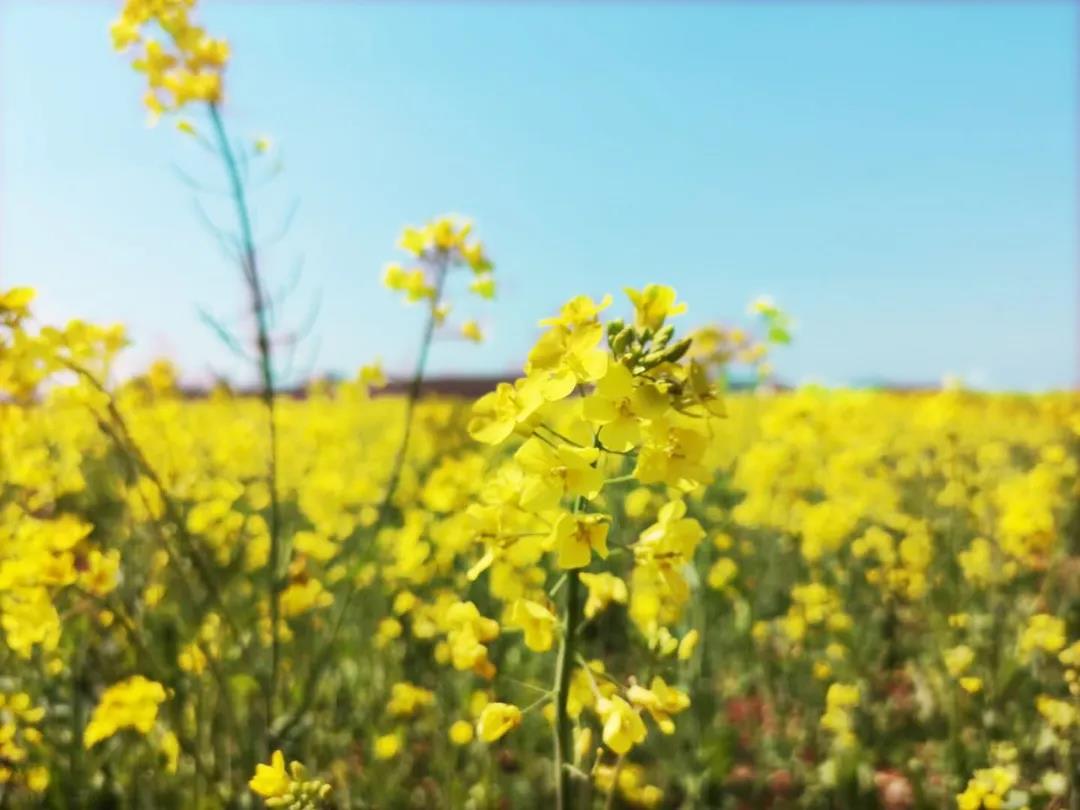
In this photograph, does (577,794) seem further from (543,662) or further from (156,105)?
(156,105)

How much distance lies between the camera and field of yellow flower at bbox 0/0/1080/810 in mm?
1383

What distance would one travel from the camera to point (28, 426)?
3621mm

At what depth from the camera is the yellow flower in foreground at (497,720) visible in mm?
1368

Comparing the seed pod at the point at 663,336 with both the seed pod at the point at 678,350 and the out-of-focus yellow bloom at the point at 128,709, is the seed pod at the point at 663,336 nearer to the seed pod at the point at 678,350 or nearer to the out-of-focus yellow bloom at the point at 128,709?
the seed pod at the point at 678,350

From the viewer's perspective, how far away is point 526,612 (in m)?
1.43

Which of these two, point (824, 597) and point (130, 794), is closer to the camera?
point (130, 794)

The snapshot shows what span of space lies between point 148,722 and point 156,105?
1.69 m

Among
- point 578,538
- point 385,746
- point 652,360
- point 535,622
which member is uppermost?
point 652,360

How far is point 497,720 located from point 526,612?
0.17 metres

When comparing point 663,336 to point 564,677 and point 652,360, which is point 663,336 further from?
point 564,677

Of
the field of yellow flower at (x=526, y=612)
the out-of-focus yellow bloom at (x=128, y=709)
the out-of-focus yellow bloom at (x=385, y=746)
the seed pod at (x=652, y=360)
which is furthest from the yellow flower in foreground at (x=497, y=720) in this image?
the out-of-focus yellow bloom at (x=385, y=746)

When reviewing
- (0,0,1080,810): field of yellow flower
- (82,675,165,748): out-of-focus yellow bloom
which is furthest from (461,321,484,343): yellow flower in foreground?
(82,675,165,748): out-of-focus yellow bloom

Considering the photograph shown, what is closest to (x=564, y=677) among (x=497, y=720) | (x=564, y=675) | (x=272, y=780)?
(x=564, y=675)

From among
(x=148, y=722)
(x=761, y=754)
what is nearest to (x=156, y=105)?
(x=148, y=722)
